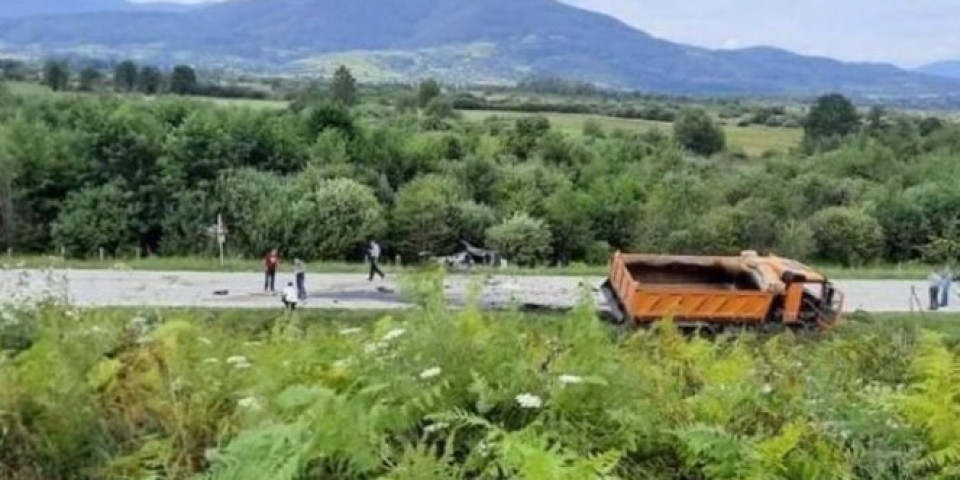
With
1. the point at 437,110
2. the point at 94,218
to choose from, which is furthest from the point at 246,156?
the point at 437,110

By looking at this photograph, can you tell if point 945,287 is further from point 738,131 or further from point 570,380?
point 738,131

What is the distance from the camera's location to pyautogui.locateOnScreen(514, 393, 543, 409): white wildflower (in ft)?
12.2

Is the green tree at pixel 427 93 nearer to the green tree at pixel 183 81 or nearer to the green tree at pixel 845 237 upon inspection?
the green tree at pixel 183 81

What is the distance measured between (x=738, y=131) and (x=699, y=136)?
651 inches

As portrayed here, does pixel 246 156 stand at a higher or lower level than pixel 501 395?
lower

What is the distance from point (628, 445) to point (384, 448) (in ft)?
2.58

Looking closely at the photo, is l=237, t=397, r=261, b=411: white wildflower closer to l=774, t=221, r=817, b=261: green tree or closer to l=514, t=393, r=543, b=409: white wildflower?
l=514, t=393, r=543, b=409: white wildflower

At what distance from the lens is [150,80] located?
86.1 meters

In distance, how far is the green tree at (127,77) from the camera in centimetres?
8312

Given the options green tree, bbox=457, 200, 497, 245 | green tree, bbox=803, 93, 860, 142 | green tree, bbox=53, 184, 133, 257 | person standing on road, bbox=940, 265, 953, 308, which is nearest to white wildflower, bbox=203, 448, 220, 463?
person standing on road, bbox=940, 265, 953, 308

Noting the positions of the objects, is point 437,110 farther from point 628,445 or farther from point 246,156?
point 628,445

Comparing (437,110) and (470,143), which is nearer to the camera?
(470,143)

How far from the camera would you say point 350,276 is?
2736cm

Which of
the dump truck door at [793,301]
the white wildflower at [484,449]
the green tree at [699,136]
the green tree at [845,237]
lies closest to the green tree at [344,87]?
the green tree at [699,136]
